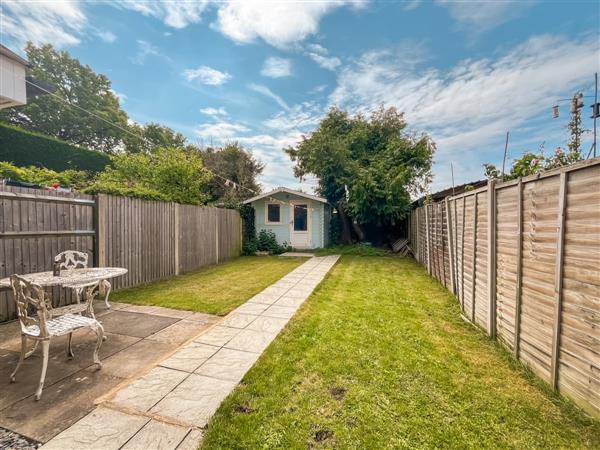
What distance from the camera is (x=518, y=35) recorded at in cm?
623

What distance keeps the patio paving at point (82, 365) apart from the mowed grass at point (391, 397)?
3.65 ft

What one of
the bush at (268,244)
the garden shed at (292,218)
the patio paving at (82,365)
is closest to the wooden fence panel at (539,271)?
the patio paving at (82,365)

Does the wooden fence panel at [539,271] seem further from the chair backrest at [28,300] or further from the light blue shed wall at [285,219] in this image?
the light blue shed wall at [285,219]

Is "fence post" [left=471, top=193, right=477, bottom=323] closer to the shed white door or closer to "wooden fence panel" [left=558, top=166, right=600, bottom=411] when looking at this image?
"wooden fence panel" [left=558, top=166, right=600, bottom=411]

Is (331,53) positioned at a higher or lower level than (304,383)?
higher

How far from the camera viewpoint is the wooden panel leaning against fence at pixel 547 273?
68.8 inches

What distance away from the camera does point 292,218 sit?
13172 millimetres

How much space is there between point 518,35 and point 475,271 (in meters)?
6.43

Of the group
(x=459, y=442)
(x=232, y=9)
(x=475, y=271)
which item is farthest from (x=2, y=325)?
(x=232, y=9)

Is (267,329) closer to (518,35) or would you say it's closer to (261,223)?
(518,35)

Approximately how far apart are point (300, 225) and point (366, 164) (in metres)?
4.62

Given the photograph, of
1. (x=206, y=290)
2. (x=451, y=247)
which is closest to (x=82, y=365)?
(x=206, y=290)

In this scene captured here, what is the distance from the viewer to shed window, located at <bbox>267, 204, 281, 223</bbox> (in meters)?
13.2

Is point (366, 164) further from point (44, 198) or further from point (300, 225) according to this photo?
point (44, 198)
